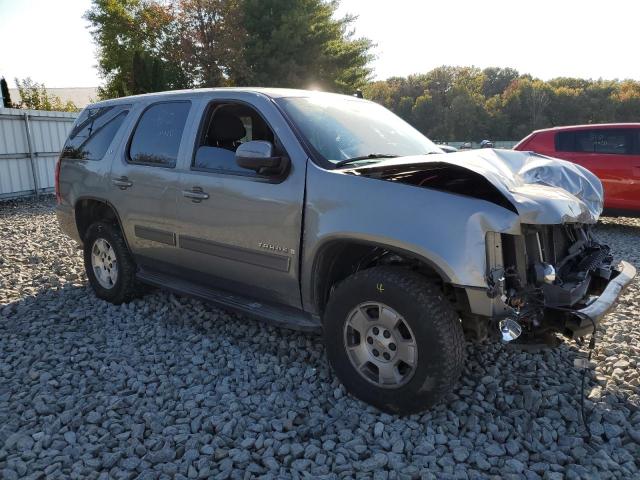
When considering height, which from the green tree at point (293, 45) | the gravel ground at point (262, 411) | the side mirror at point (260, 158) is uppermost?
the green tree at point (293, 45)

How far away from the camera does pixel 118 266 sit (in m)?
4.73

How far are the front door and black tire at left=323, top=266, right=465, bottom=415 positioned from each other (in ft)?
1.68

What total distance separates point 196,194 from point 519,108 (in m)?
62.2

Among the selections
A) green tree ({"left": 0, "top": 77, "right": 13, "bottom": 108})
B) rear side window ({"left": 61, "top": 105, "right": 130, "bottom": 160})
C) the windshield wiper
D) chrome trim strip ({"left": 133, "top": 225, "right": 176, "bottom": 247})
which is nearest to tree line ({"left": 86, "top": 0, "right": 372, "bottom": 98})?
green tree ({"left": 0, "top": 77, "right": 13, "bottom": 108})

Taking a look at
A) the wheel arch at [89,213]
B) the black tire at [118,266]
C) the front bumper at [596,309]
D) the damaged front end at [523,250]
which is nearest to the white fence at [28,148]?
the wheel arch at [89,213]

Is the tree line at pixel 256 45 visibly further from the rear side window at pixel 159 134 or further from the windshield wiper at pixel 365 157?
the windshield wiper at pixel 365 157

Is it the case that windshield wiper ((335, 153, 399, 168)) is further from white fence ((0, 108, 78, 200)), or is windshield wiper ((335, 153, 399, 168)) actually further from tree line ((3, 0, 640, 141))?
tree line ((3, 0, 640, 141))

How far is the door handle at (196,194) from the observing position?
12.4ft

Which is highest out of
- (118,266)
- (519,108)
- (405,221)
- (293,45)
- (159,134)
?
(293,45)

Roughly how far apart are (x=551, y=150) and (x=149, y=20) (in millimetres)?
28545

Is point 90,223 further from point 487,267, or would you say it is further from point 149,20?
point 149,20

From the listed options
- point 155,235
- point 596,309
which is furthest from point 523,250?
point 155,235

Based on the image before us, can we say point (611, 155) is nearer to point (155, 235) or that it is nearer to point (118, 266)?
point (155, 235)

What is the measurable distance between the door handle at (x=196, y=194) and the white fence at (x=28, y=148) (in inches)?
408
